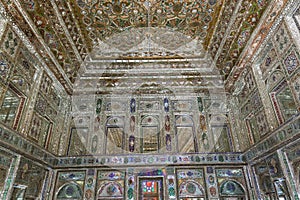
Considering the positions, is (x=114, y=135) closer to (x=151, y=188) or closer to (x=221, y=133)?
(x=151, y=188)

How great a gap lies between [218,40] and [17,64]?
496 cm

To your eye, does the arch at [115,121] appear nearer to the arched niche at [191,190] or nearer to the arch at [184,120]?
the arch at [184,120]

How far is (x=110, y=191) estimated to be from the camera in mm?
6062

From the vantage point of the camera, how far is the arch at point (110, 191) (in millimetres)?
6008

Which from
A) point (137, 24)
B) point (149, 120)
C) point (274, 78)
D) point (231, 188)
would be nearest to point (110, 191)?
point (149, 120)

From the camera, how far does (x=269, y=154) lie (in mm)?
5148

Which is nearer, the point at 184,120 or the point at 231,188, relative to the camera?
the point at 231,188

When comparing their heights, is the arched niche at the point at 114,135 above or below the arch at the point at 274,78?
below

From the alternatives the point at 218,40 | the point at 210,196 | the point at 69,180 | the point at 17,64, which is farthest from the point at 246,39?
the point at 69,180

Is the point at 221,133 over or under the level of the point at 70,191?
over

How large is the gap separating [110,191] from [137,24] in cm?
448

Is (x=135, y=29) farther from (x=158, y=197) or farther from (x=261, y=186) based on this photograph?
(x=261, y=186)

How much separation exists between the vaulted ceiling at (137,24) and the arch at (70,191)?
311cm

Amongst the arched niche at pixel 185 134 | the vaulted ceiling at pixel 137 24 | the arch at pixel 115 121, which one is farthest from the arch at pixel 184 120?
the vaulted ceiling at pixel 137 24
